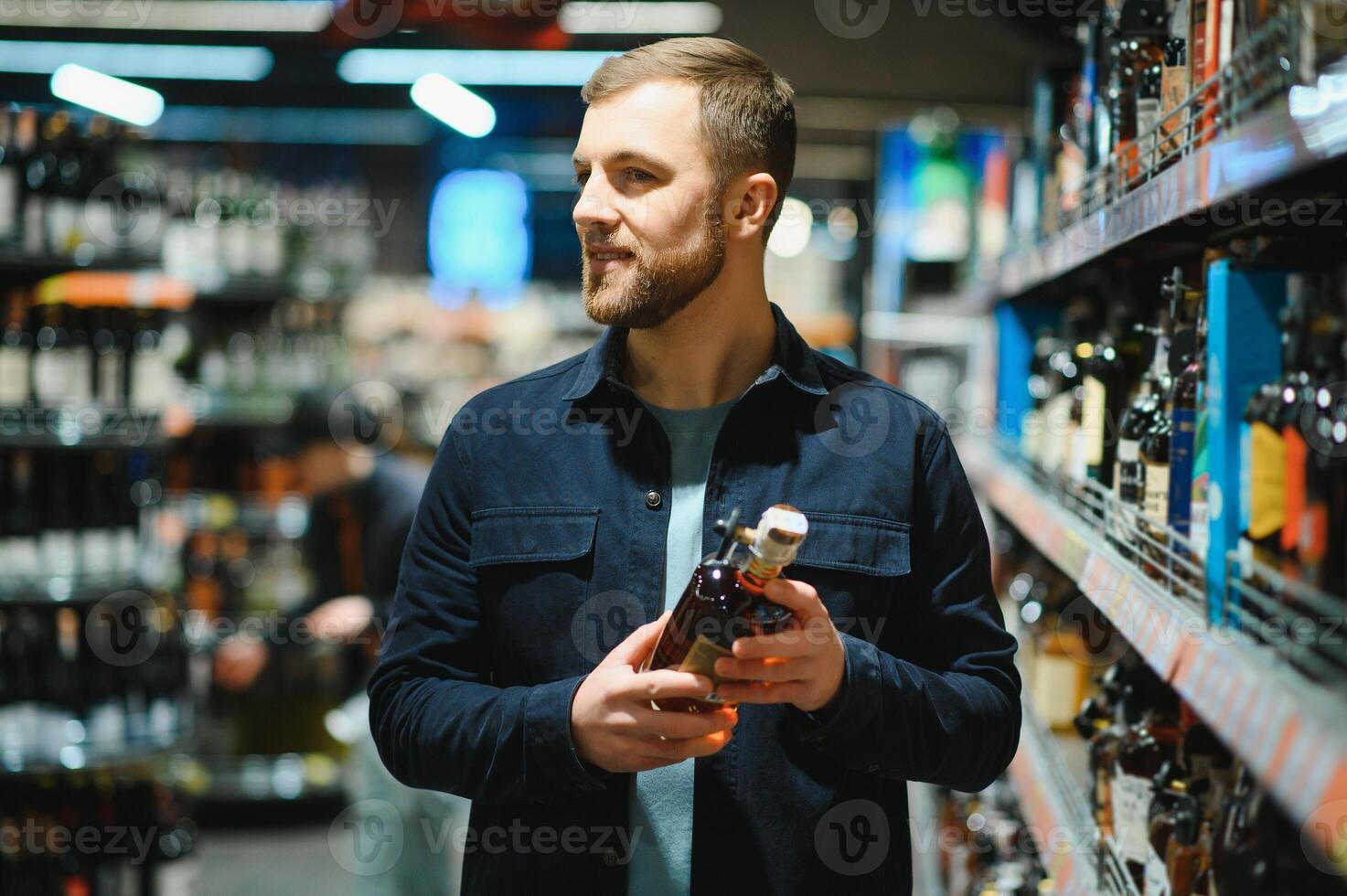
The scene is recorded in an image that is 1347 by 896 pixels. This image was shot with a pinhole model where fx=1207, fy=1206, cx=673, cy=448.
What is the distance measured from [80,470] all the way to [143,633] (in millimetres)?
555

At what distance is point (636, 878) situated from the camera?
152 centimetres

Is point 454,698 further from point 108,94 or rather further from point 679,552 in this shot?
point 108,94

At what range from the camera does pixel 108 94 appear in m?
5.95

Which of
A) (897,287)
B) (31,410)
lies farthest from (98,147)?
(897,287)

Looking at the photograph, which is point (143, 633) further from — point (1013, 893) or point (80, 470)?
point (1013, 893)

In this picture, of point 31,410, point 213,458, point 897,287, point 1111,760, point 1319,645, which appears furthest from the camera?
point 213,458

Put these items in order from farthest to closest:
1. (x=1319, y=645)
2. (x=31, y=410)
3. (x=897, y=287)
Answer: (x=897, y=287), (x=31, y=410), (x=1319, y=645)

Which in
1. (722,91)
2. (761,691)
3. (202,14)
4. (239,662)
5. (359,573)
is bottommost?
(239,662)

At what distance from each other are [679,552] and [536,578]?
0.63ft
